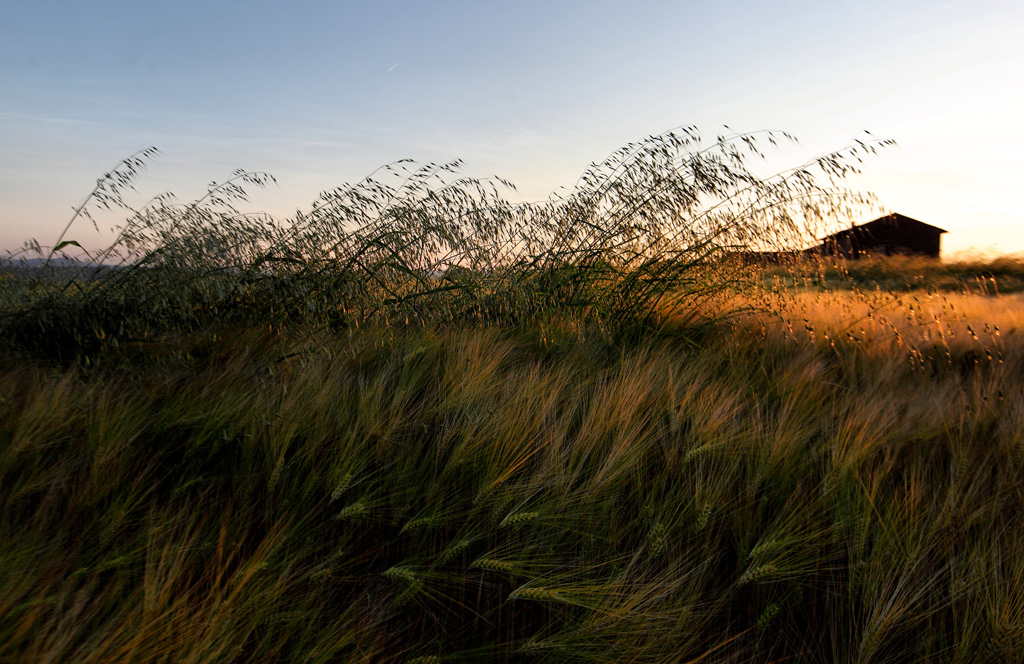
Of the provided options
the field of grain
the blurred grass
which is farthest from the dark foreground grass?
the blurred grass

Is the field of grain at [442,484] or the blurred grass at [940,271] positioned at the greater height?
the blurred grass at [940,271]

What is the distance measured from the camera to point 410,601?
3.53ft

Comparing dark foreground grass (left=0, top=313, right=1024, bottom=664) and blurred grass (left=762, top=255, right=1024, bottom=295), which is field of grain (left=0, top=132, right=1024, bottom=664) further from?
blurred grass (left=762, top=255, right=1024, bottom=295)

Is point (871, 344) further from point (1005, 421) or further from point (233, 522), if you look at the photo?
point (233, 522)

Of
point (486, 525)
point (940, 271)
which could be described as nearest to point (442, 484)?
point (486, 525)

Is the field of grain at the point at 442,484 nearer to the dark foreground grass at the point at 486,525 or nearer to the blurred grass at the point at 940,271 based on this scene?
the dark foreground grass at the point at 486,525

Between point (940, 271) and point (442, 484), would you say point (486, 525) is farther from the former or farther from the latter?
point (940, 271)

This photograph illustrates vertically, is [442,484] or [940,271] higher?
[940,271]

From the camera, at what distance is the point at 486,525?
1.21m

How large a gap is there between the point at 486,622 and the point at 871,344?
2563 millimetres

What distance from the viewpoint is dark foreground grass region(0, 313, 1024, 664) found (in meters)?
0.93

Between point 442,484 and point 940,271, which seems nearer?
point 442,484

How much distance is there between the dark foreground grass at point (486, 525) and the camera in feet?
3.06

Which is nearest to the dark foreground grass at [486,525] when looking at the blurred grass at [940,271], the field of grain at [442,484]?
the field of grain at [442,484]
